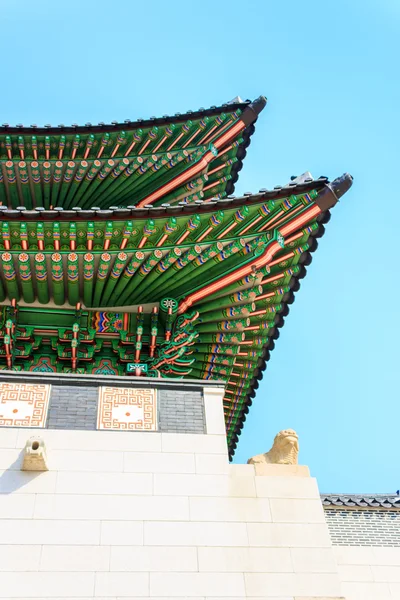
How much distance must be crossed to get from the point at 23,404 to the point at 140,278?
282 centimetres

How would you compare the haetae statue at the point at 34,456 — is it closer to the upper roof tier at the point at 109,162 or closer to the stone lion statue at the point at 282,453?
the stone lion statue at the point at 282,453

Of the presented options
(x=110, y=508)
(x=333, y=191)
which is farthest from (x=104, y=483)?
(x=333, y=191)

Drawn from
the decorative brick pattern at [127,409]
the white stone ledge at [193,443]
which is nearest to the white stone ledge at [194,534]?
the white stone ledge at [193,443]

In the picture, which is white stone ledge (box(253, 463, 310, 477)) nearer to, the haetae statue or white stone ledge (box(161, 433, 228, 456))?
white stone ledge (box(161, 433, 228, 456))

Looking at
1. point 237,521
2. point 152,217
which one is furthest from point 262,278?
point 237,521

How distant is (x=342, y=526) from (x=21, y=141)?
8538mm

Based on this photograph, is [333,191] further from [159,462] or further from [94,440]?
[94,440]

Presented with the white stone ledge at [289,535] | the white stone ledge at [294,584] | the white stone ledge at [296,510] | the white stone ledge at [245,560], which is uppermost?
the white stone ledge at [296,510]

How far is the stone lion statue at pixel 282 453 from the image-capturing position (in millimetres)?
8859

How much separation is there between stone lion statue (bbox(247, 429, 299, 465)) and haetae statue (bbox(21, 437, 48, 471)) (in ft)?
7.32

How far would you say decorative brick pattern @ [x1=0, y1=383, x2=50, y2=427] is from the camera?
28.7 ft

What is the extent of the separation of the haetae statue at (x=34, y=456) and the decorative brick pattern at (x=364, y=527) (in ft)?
11.8

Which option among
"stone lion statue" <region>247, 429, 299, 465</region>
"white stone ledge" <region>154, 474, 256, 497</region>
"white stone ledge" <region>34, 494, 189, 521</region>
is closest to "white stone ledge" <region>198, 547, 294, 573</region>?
"white stone ledge" <region>34, 494, 189, 521</region>

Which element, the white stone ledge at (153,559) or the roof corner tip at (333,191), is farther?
the roof corner tip at (333,191)
